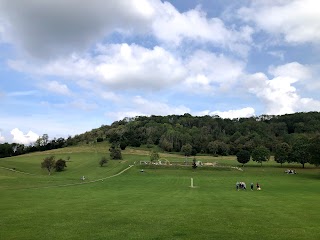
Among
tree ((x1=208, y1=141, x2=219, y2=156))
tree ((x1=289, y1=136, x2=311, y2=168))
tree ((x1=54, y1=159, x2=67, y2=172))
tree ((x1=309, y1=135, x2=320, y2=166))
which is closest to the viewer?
tree ((x1=309, y1=135, x2=320, y2=166))

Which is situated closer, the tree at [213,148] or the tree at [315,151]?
the tree at [315,151]

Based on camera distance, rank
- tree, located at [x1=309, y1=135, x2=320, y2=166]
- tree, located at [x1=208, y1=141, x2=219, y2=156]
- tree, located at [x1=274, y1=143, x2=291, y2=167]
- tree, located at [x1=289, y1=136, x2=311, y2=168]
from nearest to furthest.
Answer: tree, located at [x1=309, y1=135, x2=320, y2=166] → tree, located at [x1=289, y1=136, x2=311, y2=168] → tree, located at [x1=274, y1=143, x2=291, y2=167] → tree, located at [x1=208, y1=141, x2=219, y2=156]

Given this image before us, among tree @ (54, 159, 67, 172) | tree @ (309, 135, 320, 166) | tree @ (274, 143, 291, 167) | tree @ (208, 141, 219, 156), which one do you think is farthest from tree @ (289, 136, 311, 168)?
tree @ (54, 159, 67, 172)

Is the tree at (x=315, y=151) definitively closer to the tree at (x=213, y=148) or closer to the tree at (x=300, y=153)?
the tree at (x=300, y=153)

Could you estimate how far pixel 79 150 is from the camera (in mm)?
179250

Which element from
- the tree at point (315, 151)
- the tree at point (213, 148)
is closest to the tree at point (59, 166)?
the tree at point (315, 151)

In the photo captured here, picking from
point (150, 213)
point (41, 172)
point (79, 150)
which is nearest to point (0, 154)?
point (79, 150)

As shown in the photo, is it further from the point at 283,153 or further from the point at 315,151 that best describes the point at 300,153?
the point at 315,151

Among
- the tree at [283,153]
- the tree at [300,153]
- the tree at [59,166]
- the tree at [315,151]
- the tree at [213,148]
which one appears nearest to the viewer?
the tree at [315,151]

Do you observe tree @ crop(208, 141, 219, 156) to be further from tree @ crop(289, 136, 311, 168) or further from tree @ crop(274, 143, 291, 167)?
tree @ crop(289, 136, 311, 168)

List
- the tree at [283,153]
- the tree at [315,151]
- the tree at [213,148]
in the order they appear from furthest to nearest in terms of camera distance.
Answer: the tree at [213,148] → the tree at [283,153] → the tree at [315,151]

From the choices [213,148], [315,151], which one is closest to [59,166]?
[315,151]

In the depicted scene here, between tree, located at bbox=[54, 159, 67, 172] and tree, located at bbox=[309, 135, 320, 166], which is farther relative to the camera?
tree, located at bbox=[54, 159, 67, 172]

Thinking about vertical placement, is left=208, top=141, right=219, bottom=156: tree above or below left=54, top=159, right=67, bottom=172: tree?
above
